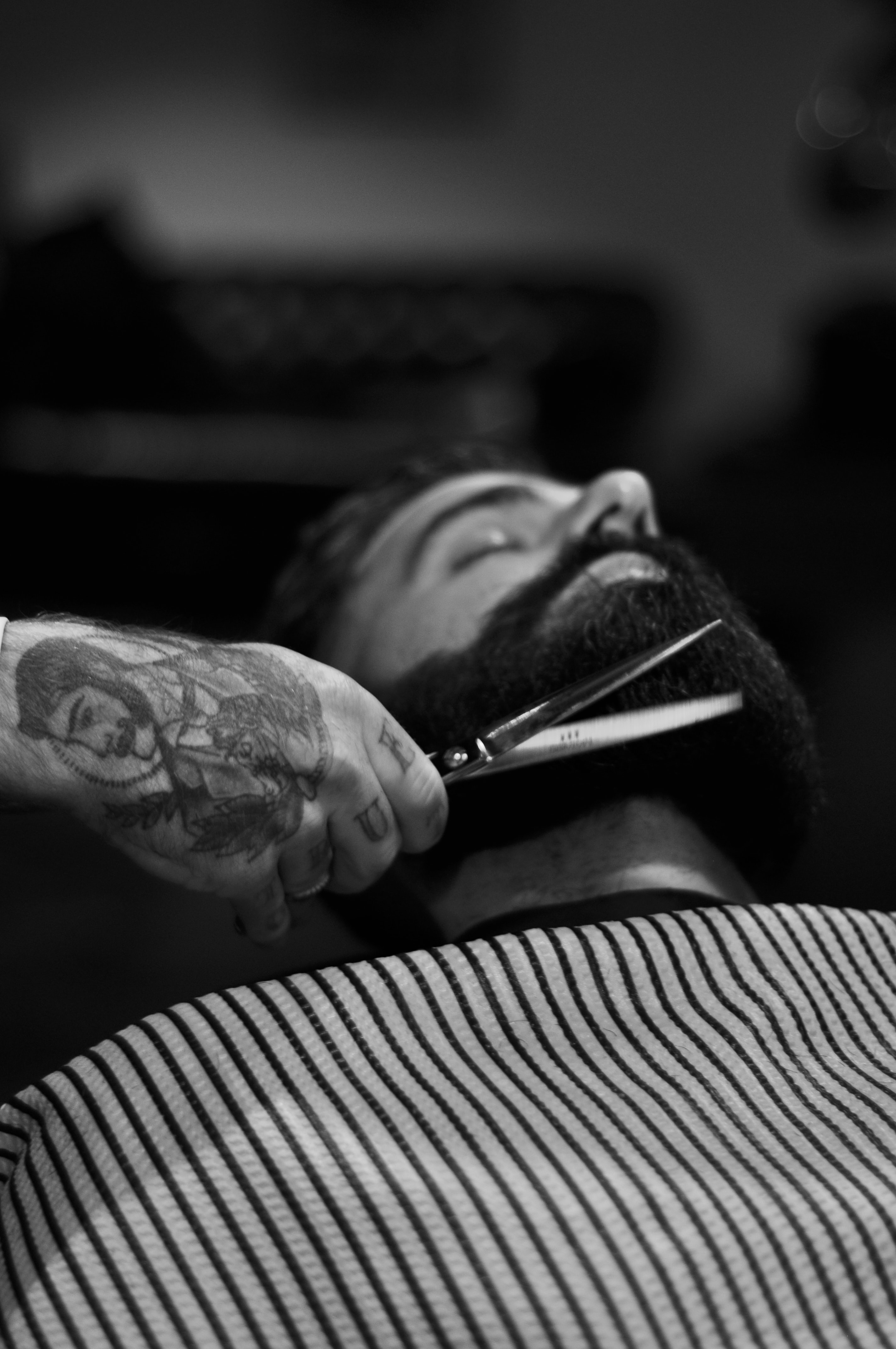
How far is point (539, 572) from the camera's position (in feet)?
3.54

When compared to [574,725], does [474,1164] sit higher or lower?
lower

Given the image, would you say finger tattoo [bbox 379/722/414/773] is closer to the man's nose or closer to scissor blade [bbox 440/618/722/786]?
scissor blade [bbox 440/618/722/786]

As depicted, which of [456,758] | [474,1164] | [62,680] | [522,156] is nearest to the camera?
[474,1164]

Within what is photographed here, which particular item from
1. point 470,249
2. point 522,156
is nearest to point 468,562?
point 470,249

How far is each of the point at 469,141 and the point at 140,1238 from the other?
5.01 meters

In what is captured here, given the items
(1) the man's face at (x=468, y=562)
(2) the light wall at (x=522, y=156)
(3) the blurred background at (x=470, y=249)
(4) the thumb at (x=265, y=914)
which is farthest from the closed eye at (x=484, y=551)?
(2) the light wall at (x=522, y=156)

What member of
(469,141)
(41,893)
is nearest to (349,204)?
(469,141)

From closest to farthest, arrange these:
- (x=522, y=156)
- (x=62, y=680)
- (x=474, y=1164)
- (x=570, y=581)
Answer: (x=474, y=1164)
(x=62, y=680)
(x=570, y=581)
(x=522, y=156)

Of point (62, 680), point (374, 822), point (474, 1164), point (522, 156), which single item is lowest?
point (474, 1164)

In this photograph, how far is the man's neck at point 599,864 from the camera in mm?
981

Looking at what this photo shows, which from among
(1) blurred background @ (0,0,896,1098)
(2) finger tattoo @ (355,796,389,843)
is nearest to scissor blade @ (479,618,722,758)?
(2) finger tattoo @ (355,796,389,843)

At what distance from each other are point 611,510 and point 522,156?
14.6 ft

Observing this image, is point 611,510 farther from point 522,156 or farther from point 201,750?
point 522,156

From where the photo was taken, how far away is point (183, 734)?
0.81 meters
